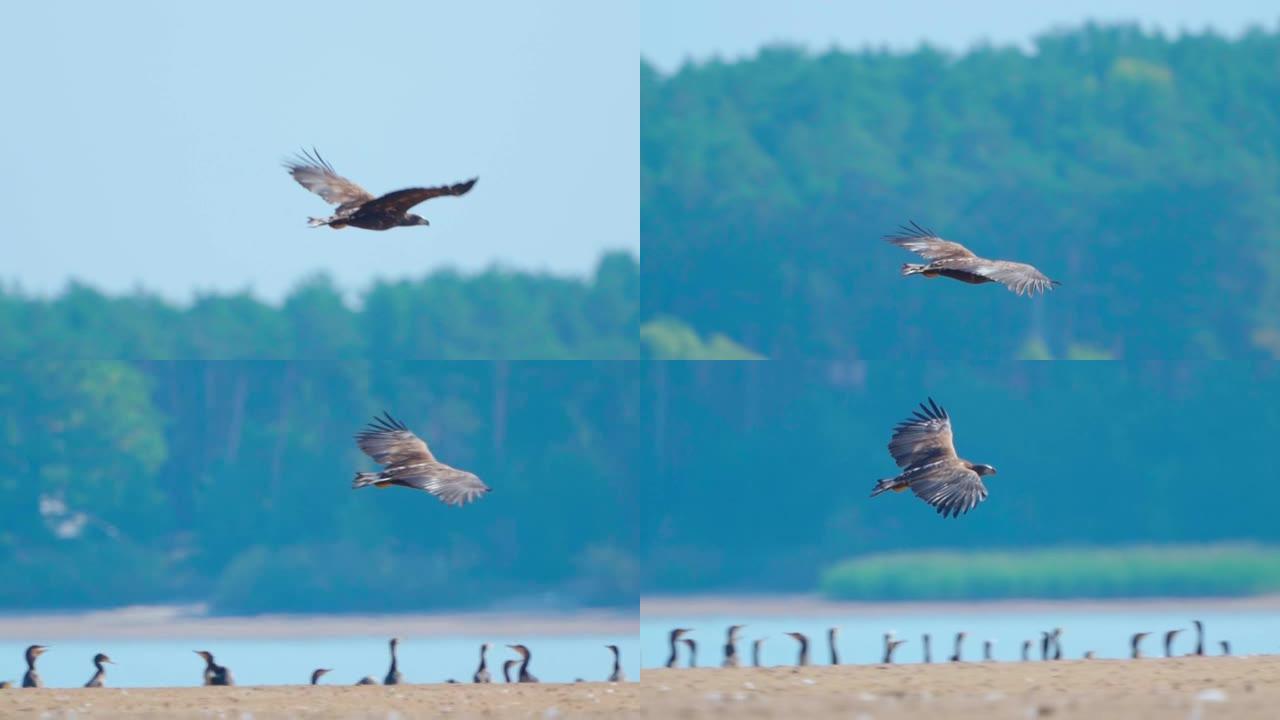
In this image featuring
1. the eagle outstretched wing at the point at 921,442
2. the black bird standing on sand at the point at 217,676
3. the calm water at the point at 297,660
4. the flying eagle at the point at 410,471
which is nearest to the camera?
the flying eagle at the point at 410,471

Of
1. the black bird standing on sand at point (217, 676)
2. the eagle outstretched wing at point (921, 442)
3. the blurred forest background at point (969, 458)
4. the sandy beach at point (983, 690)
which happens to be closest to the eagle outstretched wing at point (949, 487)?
the eagle outstretched wing at point (921, 442)

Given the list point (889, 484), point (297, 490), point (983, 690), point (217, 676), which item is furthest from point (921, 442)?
point (297, 490)

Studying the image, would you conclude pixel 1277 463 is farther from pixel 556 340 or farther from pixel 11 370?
pixel 11 370

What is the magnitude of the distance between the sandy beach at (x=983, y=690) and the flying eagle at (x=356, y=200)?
12.7 ft

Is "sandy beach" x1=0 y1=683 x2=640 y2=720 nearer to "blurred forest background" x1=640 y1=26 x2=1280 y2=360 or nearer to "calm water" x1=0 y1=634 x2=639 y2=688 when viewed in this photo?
"calm water" x1=0 y1=634 x2=639 y2=688

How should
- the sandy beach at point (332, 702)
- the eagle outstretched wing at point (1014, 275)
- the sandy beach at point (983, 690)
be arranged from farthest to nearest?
the sandy beach at point (332, 702) < the eagle outstretched wing at point (1014, 275) < the sandy beach at point (983, 690)

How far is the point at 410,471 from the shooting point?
16812 mm

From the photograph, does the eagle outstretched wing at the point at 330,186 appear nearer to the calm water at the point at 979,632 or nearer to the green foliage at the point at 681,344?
the calm water at the point at 979,632

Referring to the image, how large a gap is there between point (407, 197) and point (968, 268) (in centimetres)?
392

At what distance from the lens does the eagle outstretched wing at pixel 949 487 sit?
15.6 meters

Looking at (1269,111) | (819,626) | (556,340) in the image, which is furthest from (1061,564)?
(1269,111)

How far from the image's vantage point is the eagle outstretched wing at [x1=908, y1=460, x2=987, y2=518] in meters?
15.6

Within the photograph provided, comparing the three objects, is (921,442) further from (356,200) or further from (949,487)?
(356,200)

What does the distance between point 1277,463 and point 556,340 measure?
17325 millimetres
